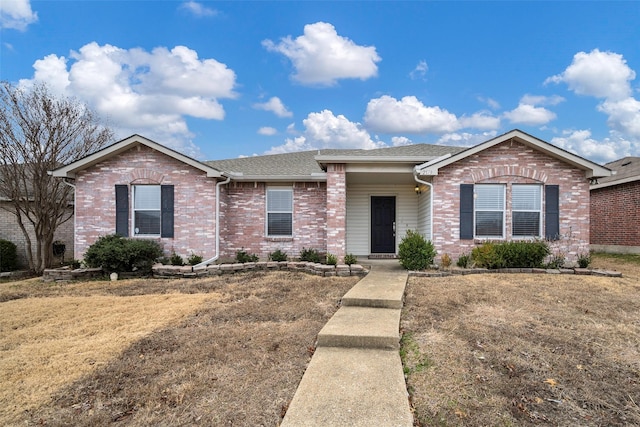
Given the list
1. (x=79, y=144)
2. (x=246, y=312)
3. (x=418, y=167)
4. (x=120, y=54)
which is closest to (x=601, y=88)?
(x=418, y=167)

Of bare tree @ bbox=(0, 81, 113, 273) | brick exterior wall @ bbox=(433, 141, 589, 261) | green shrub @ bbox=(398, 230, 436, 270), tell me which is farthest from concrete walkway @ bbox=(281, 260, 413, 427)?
bare tree @ bbox=(0, 81, 113, 273)

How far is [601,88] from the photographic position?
12156mm

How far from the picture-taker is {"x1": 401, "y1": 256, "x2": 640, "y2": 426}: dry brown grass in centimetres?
286

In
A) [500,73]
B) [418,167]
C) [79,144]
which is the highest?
[500,73]

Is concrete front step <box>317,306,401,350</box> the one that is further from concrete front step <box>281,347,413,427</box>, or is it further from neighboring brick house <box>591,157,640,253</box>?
neighboring brick house <box>591,157,640,253</box>

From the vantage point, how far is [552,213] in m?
9.68

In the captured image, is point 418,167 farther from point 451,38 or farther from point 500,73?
point 500,73

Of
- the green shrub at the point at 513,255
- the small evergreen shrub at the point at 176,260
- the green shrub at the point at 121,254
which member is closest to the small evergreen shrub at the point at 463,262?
the green shrub at the point at 513,255

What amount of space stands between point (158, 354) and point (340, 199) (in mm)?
6583

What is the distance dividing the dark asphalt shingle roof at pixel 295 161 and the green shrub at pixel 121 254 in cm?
361

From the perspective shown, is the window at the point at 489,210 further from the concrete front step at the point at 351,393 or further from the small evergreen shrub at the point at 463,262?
the concrete front step at the point at 351,393

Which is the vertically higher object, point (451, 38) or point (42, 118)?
point (451, 38)

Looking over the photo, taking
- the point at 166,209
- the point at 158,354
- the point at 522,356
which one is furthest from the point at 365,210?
the point at 158,354

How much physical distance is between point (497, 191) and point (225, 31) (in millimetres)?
9796
